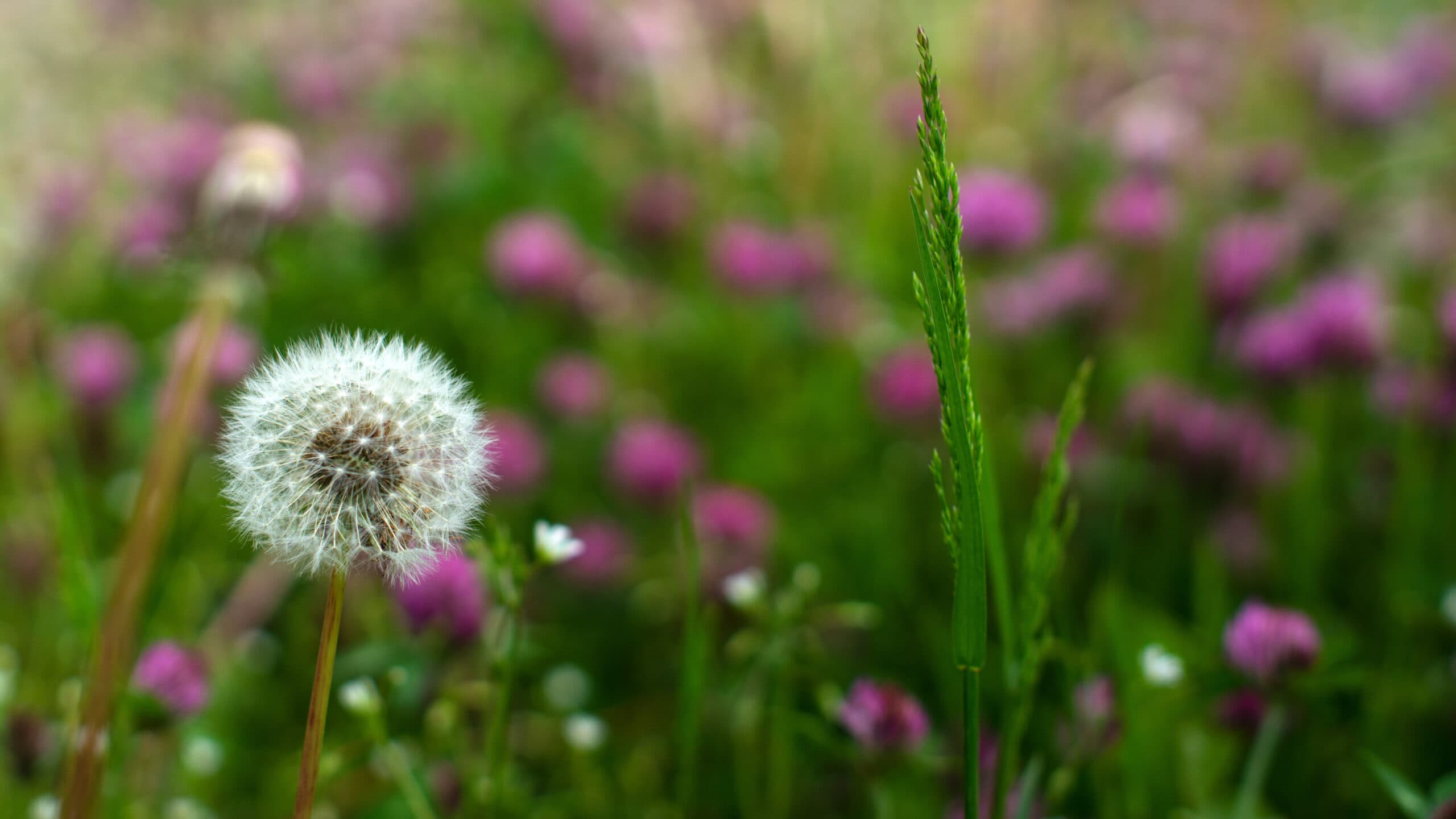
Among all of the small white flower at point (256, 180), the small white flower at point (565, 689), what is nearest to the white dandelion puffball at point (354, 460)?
the small white flower at point (256, 180)

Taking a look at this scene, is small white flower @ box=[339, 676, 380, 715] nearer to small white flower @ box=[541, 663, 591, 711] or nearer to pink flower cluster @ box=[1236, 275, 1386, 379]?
small white flower @ box=[541, 663, 591, 711]

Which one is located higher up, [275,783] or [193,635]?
[193,635]

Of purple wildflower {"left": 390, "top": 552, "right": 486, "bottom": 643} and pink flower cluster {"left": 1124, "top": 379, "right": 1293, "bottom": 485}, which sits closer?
purple wildflower {"left": 390, "top": 552, "right": 486, "bottom": 643}

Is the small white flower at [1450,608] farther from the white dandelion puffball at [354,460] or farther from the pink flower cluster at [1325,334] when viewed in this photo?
the white dandelion puffball at [354,460]

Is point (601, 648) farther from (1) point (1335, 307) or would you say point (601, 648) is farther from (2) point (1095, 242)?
(2) point (1095, 242)

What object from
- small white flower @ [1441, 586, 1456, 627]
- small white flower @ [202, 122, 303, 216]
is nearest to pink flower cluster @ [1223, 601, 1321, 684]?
small white flower @ [1441, 586, 1456, 627]

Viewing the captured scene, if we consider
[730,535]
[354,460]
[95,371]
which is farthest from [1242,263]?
[95,371]

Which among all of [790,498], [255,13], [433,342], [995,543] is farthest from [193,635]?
[255,13]
